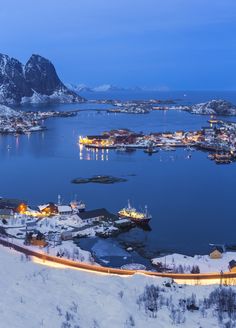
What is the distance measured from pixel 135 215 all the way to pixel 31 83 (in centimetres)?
9742

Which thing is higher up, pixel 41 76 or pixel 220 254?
pixel 41 76

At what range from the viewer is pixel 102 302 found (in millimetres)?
7113

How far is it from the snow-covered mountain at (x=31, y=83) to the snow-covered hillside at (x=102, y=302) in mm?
94410

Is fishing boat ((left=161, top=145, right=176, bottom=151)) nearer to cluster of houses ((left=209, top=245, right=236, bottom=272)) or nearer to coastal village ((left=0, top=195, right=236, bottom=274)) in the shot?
coastal village ((left=0, top=195, right=236, bottom=274))

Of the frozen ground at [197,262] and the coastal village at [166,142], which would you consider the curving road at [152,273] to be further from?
the coastal village at [166,142]

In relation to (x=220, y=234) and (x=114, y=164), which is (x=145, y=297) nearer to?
(x=220, y=234)

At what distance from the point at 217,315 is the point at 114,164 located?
24.4m

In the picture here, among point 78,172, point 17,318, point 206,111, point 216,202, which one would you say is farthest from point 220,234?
point 206,111

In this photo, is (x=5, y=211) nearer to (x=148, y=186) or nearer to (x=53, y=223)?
(x=53, y=223)

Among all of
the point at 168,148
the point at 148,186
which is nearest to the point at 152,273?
the point at 148,186

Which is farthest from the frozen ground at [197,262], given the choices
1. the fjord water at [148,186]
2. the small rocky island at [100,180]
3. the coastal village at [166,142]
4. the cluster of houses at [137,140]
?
the cluster of houses at [137,140]

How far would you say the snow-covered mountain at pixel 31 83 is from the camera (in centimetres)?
10388

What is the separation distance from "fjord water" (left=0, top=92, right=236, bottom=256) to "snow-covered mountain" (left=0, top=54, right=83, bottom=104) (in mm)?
63490

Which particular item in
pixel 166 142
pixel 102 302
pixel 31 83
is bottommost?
pixel 166 142
